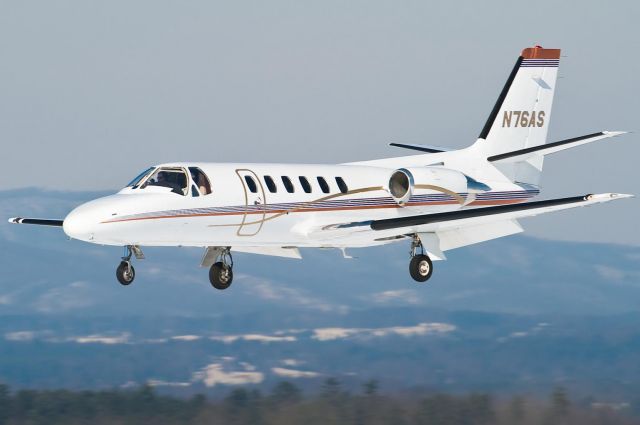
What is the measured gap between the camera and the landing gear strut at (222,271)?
1473 inches

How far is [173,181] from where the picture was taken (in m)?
34.2

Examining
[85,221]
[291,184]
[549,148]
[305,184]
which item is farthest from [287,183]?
[549,148]

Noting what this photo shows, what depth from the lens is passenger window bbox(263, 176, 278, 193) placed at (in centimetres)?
3619

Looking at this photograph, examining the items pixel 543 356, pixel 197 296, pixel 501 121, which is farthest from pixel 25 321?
pixel 501 121

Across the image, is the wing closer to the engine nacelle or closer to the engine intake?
the engine intake

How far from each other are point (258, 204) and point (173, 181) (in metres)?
2.72

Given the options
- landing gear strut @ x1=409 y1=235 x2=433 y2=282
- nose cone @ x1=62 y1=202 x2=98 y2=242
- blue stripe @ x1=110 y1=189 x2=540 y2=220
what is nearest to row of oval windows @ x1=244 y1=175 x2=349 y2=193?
blue stripe @ x1=110 y1=189 x2=540 y2=220

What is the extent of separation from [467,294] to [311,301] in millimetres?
39209

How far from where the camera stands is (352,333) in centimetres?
10200

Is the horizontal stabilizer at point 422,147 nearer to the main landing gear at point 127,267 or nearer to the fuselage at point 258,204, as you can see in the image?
the fuselage at point 258,204

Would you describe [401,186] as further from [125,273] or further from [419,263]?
[125,273]

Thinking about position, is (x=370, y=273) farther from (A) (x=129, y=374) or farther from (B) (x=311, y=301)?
(A) (x=129, y=374)

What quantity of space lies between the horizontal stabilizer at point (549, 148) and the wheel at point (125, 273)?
13935mm

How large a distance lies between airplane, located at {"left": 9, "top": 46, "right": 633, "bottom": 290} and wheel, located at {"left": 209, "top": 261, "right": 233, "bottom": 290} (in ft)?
0.14
